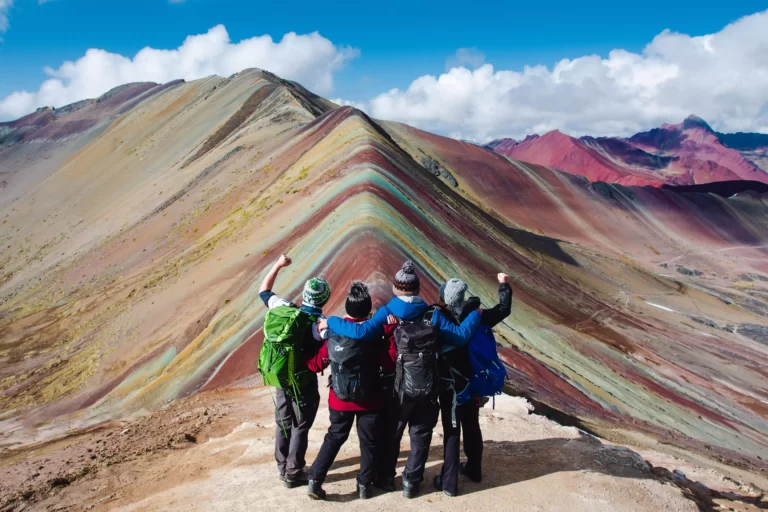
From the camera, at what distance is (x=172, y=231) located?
26.5 m

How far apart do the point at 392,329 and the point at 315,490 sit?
163cm

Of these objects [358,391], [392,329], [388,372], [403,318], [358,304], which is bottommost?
[358,391]

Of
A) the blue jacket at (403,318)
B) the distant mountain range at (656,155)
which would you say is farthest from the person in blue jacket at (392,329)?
the distant mountain range at (656,155)

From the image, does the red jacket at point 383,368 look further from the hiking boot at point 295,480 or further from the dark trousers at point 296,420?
the hiking boot at point 295,480

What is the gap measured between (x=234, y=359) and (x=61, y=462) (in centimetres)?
389

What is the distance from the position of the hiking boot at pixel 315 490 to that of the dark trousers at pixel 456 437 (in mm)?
1081

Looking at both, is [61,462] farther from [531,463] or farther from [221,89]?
[221,89]

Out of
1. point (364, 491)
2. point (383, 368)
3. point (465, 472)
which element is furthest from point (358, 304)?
point (465, 472)

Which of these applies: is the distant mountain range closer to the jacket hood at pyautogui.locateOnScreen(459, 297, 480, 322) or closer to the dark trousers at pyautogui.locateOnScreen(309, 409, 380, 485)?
the jacket hood at pyautogui.locateOnScreen(459, 297, 480, 322)

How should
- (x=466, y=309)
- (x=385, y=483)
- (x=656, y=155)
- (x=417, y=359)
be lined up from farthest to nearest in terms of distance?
(x=656, y=155)
(x=385, y=483)
(x=466, y=309)
(x=417, y=359)

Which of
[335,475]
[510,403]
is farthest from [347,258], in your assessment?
[335,475]

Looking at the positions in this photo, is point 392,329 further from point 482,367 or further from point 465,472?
point 465,472

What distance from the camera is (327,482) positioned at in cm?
530

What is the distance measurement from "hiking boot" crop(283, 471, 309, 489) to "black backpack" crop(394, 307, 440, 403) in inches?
55.8
